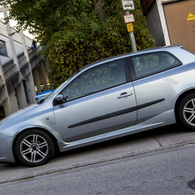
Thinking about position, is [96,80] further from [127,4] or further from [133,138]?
[127,4]

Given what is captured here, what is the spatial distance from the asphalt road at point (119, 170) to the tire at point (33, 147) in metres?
0.15

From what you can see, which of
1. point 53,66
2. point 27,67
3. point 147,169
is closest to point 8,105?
point 27,67

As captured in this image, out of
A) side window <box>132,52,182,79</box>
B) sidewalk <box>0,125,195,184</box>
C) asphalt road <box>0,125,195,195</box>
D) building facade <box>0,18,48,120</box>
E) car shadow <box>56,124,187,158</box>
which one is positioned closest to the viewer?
asphalt road <box>0,125,195,195</box>

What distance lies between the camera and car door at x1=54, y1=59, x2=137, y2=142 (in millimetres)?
5875

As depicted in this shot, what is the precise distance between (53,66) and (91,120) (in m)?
4.94

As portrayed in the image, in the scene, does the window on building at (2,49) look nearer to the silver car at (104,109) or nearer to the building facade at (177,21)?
the building facade at (177,21)

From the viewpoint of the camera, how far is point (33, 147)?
5.88m

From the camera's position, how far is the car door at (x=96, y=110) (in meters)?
5.88

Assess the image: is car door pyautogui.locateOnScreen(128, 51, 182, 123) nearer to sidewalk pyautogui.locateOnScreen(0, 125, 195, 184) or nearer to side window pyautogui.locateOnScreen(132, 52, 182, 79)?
side window pyautogui.locateOnScreen(132, 52, 182, 79)

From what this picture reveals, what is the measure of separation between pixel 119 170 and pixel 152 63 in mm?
2263

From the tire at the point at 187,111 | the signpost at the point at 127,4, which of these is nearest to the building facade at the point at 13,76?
the signpost at the point at 127,4

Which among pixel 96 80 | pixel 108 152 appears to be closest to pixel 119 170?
pixel 108 152

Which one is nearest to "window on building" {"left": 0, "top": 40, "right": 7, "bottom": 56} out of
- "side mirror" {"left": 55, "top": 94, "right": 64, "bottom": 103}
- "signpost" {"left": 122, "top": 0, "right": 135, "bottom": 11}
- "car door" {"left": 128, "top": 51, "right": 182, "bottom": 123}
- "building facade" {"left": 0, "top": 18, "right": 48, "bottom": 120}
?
"building facade" {"left": 0, "top": 18, "right": 48, "bottom": 120}

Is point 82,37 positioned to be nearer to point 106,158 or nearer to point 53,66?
point 53,66
